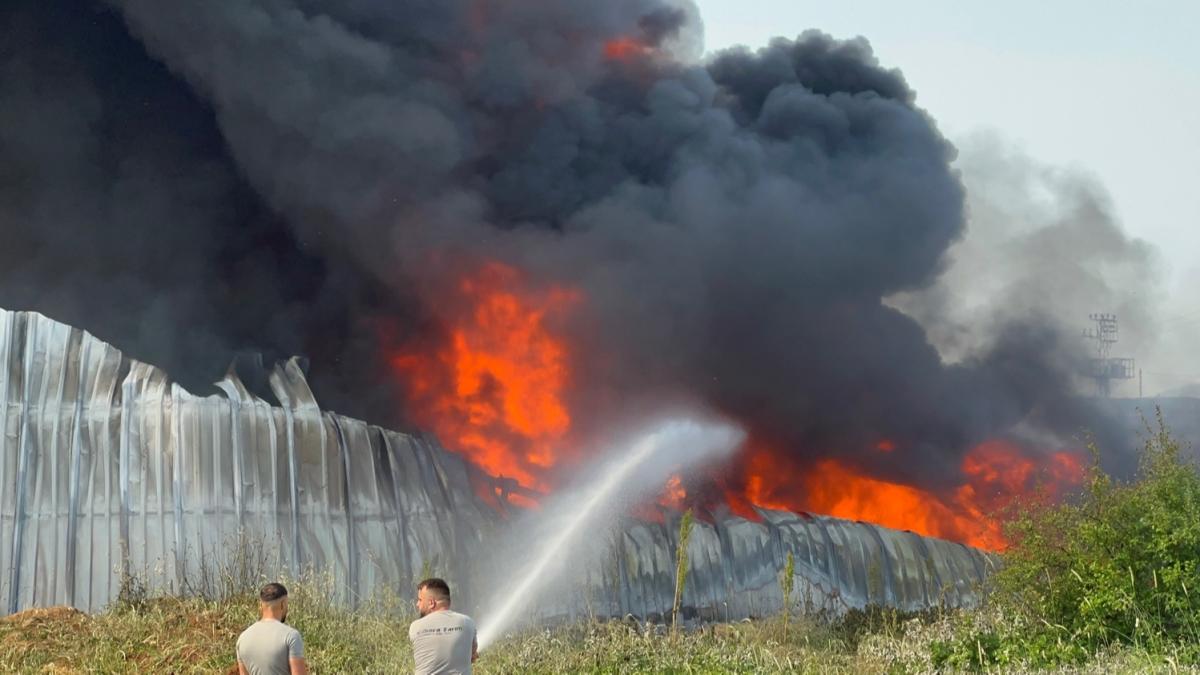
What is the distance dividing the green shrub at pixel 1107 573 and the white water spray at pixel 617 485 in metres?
7.34

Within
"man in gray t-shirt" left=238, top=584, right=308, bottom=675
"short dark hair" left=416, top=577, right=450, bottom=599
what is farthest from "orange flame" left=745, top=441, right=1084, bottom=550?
"man in gray t-shirt" left=238, top=584, right=308, bottom=675

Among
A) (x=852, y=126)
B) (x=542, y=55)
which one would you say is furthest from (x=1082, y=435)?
(x=542, y=55)

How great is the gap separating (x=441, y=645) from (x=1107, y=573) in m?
8.91

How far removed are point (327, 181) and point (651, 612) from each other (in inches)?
426

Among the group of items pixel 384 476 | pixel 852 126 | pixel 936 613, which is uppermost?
pixel 852 126

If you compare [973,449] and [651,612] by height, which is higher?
[973,449]

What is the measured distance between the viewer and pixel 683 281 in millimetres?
28594

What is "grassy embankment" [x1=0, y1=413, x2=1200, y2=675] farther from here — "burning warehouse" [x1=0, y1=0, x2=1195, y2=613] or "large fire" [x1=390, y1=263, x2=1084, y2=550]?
"large fire" [x1=390, y1=263, x2=1084, y2=550]

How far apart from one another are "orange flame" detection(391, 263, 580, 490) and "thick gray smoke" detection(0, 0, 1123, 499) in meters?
0.44

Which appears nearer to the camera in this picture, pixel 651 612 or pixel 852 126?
pixel 651 612

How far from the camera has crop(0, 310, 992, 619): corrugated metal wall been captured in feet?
68.1

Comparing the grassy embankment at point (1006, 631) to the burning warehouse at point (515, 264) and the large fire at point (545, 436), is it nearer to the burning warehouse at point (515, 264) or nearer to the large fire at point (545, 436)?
the burning warehouse at point (515, 264)

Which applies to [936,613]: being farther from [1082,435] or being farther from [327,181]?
Result: [327,181]

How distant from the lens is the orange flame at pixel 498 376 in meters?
26.5
